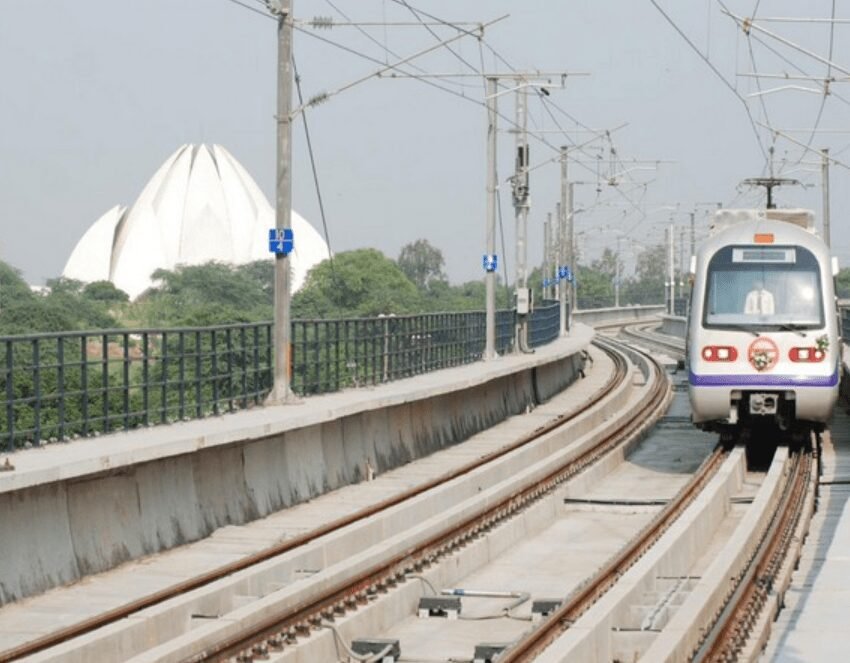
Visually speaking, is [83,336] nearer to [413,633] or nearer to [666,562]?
[413,633]

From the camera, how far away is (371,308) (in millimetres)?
116000

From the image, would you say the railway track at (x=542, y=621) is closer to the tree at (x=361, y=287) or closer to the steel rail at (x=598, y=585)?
the steel rail at (x=598, y=585)

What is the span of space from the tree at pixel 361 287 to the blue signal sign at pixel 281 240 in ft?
275

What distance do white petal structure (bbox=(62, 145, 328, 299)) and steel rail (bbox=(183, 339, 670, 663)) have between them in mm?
142683

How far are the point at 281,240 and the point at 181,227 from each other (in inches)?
5858

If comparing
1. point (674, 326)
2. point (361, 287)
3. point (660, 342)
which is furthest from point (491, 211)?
point (361, 287)

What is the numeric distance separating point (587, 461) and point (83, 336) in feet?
40.4

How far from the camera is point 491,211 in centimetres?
4075

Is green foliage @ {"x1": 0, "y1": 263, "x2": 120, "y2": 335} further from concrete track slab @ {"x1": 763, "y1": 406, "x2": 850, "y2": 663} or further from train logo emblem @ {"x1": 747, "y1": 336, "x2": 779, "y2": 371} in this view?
concrete track slab @ {"x1": 763, "y1": 406, "x2": 850, "y2": 663}

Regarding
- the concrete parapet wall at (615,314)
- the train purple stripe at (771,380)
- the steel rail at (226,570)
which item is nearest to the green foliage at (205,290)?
the concrete parapet wall at (615,314)

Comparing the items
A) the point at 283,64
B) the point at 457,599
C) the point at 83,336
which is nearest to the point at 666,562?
the point at 457,599

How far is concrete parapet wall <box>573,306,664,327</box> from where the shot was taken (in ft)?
377

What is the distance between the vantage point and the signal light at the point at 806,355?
24.5 metres

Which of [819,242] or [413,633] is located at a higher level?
[819,242]
